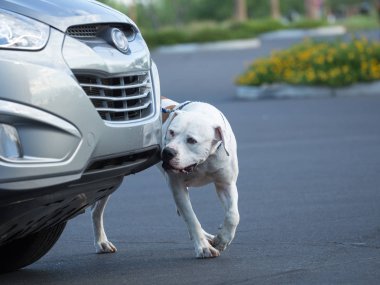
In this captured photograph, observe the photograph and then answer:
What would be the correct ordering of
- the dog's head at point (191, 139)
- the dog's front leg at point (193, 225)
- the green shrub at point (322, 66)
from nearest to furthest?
the dog's head at point (191, 139)
the dog's front leg at point (193, 225)
the green shrub at point (322, 66)

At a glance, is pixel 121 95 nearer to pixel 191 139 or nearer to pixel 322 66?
pixel 191 139

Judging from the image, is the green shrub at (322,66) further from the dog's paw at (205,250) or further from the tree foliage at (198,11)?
the tree foliage at (198,11)

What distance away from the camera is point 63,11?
5.62 meters

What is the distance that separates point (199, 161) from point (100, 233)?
1.14 m

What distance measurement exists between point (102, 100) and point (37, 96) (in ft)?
1.64

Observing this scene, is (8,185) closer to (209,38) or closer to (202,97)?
(202,97)

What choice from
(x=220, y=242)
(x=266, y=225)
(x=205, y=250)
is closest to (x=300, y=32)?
(x=266, y=225)

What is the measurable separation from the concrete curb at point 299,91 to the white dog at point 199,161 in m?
14.9

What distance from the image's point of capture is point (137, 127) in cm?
585

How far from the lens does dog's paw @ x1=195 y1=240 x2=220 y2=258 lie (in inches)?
270

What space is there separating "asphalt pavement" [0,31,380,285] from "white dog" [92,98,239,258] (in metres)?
0.17

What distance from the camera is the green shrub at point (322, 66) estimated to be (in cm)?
2167

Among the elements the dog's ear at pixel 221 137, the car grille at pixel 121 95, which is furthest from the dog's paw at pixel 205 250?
the car grille at pixel 121 95

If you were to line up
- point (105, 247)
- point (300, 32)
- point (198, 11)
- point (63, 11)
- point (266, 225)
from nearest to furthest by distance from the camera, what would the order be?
1. point (63, 11)
2. point (105, 247)
3. point (266, 225)
4. point (300, 32)
5. point (198, 11)
